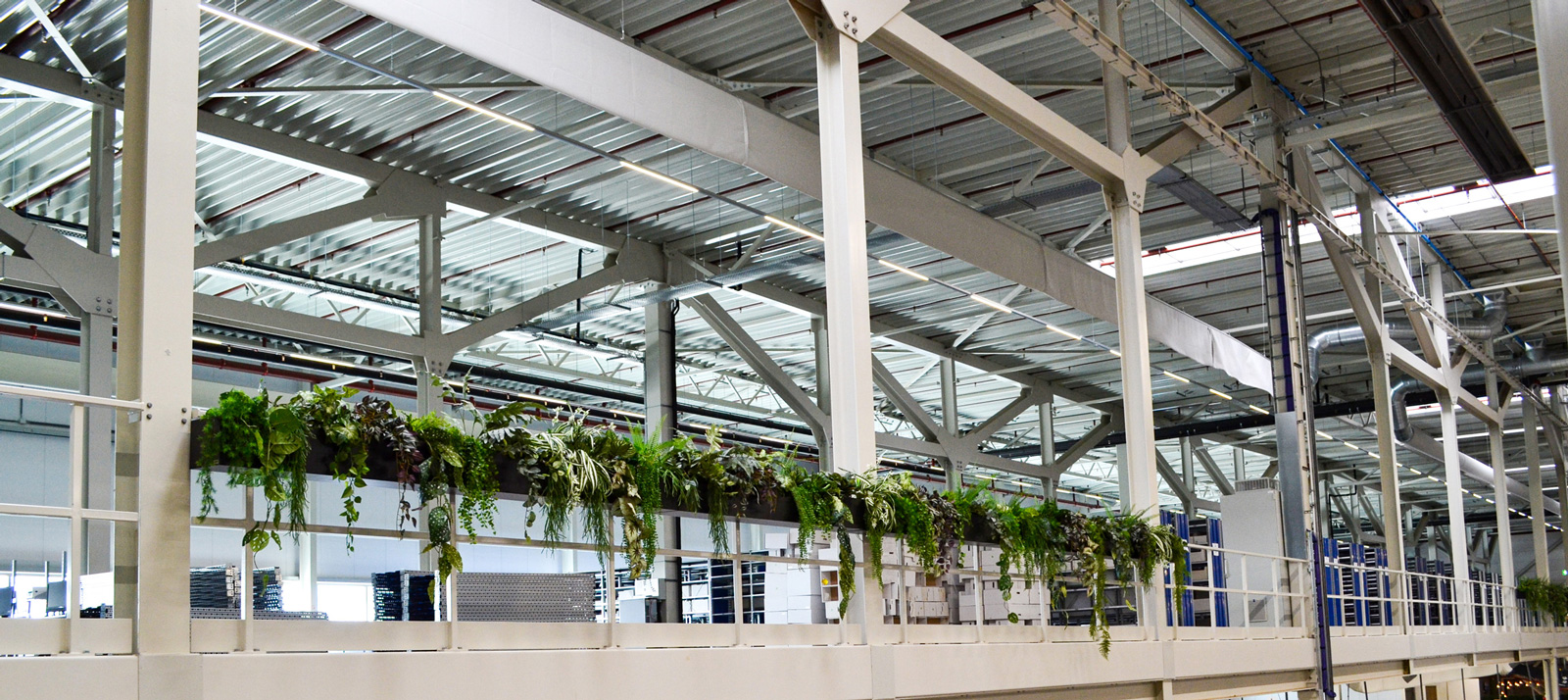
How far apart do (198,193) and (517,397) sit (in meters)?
9.41

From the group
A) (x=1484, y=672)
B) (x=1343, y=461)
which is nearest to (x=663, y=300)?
(x=1484, y=672)

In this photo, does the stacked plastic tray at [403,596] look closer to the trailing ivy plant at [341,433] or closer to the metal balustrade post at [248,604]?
the trailing ivy plant at [341,433]

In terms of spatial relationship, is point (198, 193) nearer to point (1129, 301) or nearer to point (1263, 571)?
point (1129, 301)

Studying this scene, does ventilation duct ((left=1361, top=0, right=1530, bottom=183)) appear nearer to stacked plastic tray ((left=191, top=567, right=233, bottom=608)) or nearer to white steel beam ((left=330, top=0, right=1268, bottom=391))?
white steel beam ((left=330, top=0, right=1268, bottom=391))

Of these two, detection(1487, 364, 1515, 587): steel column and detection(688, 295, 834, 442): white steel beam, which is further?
detection(1487, 364, 1515, 587): steel column

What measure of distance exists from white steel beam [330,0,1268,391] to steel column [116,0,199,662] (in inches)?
107

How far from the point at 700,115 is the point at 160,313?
574 cm

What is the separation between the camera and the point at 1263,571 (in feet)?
48.7

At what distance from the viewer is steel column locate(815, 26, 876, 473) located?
714cm

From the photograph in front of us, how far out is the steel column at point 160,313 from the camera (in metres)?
4.00

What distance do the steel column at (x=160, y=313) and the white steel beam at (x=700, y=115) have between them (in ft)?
8.92

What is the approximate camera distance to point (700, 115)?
31.4ft

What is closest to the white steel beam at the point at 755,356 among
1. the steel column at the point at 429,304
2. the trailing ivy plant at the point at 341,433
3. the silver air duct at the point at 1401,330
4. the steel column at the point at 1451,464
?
the steel column at the point at 429,304

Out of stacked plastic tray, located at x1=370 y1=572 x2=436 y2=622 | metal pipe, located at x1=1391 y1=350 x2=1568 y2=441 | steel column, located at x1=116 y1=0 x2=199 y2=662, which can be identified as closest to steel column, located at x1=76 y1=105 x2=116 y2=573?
stacked plastic tray, located at x1=370 y1=572 x2=436 y2=622
